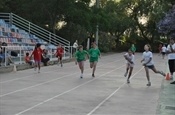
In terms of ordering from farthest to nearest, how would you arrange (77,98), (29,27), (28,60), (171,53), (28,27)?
(28,27)
(29,27)
(28,60)
(171,53)
(77,98)

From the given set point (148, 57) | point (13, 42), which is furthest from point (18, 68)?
point (148, 57)

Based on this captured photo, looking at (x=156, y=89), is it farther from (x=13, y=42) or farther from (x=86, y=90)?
(x=13, y=42)

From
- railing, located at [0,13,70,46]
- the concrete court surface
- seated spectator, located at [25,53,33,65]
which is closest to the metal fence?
railing, located at [0,13,70,46]

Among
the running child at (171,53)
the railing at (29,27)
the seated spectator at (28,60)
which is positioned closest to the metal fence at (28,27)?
the railing at (29,27)

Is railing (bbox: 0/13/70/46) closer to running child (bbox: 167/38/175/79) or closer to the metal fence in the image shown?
the metal fence

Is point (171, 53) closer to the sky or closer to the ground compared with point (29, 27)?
closer to the ground

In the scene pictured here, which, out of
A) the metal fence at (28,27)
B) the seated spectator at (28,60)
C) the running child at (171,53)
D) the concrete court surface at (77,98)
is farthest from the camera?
the metal fence at (28,27)

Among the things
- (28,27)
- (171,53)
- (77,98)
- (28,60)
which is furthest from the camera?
(28,27)

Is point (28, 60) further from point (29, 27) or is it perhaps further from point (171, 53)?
point (171, 53)

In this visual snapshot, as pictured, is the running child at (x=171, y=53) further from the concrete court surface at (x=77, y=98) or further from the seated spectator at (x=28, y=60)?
the seated spectator at (x=28, y=60)

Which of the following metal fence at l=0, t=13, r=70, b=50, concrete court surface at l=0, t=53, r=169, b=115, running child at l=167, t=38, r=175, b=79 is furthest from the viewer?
metal fence at l=0, t=13, r=70, b=50

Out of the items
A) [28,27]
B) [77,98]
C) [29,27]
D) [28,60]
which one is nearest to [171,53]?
[77,98]

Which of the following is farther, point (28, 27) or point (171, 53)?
point (28, 27)

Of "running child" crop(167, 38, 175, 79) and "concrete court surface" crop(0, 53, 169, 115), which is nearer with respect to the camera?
"concrete court surface" crop(0, 53, 169, 115)
